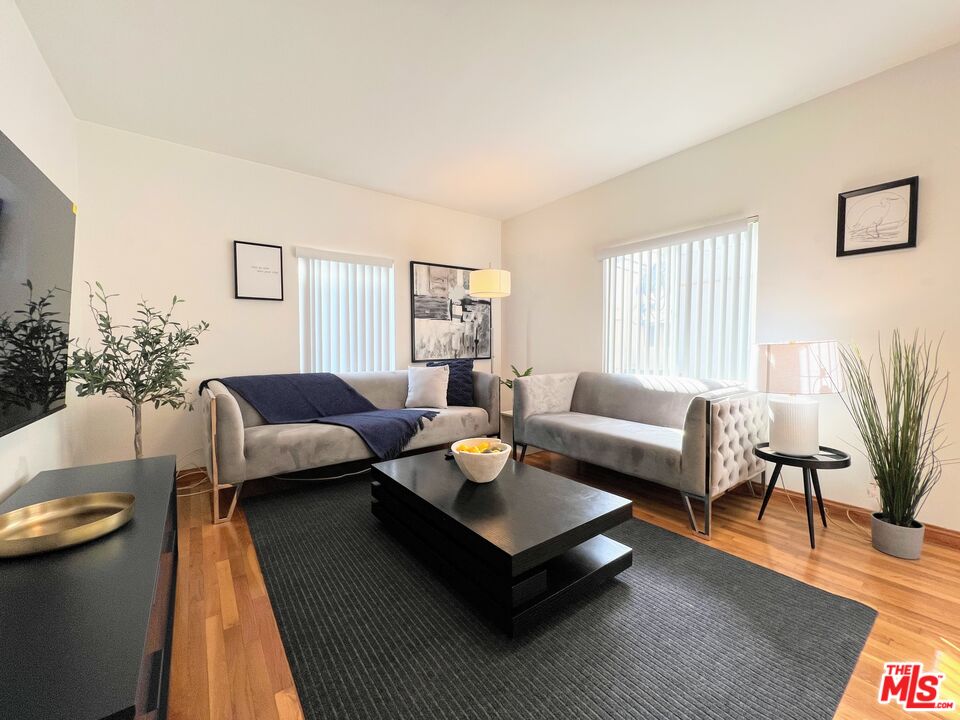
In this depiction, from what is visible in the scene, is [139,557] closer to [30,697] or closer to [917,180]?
[30,697]

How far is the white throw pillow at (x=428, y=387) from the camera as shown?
12.1ft

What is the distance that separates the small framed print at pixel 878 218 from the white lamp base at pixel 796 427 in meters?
1.02

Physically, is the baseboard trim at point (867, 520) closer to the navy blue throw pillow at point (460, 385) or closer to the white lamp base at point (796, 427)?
the white lamp base at point (796, 427)

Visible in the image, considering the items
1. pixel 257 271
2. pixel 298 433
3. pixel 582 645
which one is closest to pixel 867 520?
pixel 582 645

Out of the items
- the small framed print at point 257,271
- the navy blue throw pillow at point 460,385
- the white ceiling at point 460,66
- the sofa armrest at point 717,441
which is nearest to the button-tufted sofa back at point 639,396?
the sofa armrest at point 717,441

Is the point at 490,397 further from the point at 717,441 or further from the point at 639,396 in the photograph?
the point at 717,441

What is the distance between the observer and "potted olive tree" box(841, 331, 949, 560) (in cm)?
193

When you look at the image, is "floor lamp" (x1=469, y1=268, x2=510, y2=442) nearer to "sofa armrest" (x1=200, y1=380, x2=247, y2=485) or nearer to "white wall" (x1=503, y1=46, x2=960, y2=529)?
"white wall" (x1=503, y1=46, x2=960, y2=529)

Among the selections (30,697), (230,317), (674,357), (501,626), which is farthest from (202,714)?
(674,357)

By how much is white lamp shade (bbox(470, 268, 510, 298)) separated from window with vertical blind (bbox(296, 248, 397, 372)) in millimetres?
940

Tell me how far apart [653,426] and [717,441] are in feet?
2.74

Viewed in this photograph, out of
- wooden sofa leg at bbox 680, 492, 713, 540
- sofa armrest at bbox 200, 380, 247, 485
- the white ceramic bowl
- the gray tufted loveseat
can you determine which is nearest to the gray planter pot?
the gray tufted loveseat

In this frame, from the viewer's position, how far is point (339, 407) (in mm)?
3412

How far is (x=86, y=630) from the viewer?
2.41ft
